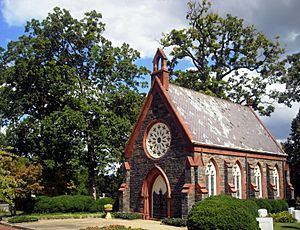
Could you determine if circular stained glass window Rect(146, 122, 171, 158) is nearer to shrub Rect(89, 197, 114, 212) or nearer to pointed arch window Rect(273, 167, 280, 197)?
shrub Rect(89, 197, 114, 212)

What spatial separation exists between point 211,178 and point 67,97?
59.6 feet

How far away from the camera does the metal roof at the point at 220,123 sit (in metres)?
29.8

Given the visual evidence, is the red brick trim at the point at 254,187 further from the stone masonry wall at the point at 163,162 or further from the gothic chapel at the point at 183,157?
the stone masonry wall at the point at 163,162

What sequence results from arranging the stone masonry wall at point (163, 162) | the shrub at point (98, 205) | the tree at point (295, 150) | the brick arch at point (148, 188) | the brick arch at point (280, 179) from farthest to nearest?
the tree at point (295, 150)
the brick arch at point (280, 179)
the shrub at point (98, 205)
the brick arch at point (148, 188)
the stone masonry wall at point (163, 162)

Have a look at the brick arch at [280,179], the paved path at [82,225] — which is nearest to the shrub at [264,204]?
the brick arch at [280,179]

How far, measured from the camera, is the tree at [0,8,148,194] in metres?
38.1

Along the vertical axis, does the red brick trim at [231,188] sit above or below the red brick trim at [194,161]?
below

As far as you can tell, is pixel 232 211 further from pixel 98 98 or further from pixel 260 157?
pixel 98 98

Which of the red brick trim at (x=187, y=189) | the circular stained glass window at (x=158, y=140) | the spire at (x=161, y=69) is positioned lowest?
the red brick trim at (x=187, y=189)

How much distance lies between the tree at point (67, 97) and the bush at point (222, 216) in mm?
20787

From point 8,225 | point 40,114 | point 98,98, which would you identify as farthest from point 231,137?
point 40,114

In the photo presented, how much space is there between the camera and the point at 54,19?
4016cm

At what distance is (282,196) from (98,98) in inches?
823

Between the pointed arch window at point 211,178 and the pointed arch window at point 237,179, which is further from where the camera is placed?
the pointed arch window at point 237,179
